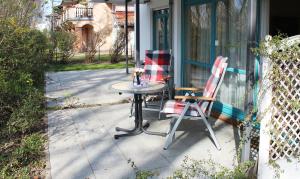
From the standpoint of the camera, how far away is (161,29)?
10.4 metres

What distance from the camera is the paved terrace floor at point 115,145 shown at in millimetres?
3836

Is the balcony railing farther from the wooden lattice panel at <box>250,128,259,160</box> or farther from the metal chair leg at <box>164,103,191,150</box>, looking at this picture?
the wooden lattice panel at <box>250,128,259,160</box>

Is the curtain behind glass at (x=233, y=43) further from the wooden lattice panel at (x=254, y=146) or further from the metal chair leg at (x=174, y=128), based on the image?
the metal chair leg at (x=174, y=128)

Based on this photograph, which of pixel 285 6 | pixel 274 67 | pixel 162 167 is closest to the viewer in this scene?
pixel 274 67

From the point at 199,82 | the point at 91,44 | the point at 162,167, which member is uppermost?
the point at 91,44

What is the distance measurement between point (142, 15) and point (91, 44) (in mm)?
5432

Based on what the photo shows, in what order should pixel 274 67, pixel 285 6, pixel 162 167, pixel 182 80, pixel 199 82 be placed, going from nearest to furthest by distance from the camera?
pixel 274 67 → pixel 162 167 → pixel 199 82 → pixel 182 80 → pixel 285 6

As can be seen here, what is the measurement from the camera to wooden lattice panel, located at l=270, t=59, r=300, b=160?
3141 millimetres

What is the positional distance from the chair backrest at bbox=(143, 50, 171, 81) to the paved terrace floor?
830 mm

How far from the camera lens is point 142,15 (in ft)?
38.2

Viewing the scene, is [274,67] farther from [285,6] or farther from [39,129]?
[285,6]

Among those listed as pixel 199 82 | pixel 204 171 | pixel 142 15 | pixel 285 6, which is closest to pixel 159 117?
pixel 199 82

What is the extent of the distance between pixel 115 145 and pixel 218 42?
2.73 meters

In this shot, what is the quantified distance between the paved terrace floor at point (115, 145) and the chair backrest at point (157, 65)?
830mm
